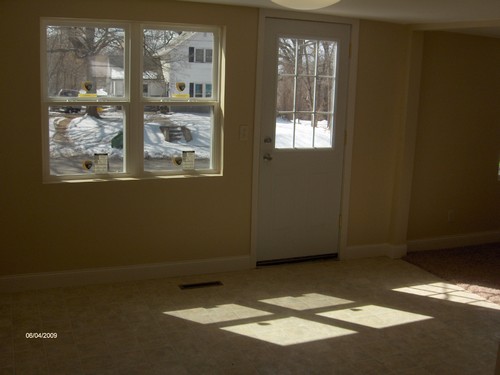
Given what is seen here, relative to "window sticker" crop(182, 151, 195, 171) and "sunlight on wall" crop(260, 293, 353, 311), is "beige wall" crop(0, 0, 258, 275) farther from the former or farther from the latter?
"sunlight on wall" crop(260, 293, 353, 311)

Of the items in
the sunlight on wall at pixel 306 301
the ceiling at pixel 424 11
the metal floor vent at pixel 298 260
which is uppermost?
the ceiling at pixel 424 11

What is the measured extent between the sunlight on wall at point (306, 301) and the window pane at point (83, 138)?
1535mm

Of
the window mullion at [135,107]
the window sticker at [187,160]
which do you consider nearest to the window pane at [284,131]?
the window sticker at [187,160]

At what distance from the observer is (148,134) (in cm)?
466

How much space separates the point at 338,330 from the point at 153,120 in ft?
6.76

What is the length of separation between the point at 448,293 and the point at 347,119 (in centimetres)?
165

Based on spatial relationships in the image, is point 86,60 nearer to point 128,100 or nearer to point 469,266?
point 128,100

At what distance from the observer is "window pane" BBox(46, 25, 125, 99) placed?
4.29 meters

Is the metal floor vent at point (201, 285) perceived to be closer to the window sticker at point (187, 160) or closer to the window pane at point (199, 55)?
the window sticker at point (187, 160)

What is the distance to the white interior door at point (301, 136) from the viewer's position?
Result: 4.95 m

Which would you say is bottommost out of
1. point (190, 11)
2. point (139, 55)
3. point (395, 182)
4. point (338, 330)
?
point (338, 330)

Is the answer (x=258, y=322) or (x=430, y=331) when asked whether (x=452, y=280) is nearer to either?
(x=430, y=331)

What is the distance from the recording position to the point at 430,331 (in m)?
3.97

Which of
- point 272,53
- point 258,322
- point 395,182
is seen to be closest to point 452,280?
point 395,182
